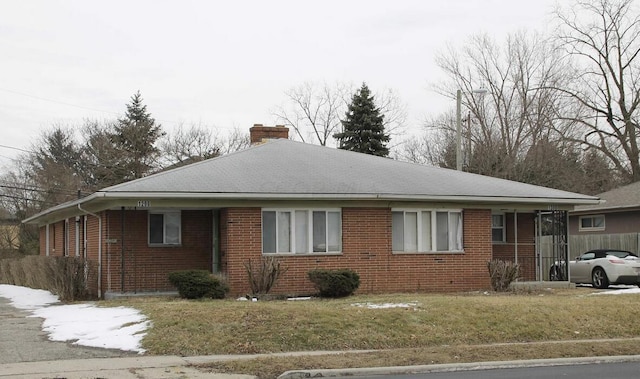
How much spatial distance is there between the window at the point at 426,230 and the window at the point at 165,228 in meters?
6.20

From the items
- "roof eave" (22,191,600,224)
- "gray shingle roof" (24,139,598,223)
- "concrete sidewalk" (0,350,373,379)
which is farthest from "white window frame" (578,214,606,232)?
"concrete sidewalk" (0,350,373,379)

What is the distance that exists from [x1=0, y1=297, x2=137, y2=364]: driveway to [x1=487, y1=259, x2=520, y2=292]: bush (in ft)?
41.0

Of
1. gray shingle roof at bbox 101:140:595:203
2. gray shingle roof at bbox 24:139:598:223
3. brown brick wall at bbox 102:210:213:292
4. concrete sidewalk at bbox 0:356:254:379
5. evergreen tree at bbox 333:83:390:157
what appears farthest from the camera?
evergreen tree at bbox 333:83:390:157

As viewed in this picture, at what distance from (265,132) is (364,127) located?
21454mm

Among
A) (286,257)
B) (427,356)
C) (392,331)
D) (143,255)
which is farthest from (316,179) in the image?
(427,356)

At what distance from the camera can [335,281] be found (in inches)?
794

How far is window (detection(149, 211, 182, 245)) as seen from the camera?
2231 centimetres

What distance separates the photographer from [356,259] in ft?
72.1

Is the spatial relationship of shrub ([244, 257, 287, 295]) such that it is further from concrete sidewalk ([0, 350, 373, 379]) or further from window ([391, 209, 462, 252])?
concrete sidewalk ([0, 350, 373, 379])

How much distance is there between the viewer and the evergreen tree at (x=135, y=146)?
55156 millimetres

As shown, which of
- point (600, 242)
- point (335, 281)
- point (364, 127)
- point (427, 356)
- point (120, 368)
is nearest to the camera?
point (120, 368)

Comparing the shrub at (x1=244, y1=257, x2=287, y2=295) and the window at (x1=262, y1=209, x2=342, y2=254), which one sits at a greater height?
the window at (x1=262, y1=209, x2=342, y2=254)

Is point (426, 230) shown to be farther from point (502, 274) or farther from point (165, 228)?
point (165, 228)

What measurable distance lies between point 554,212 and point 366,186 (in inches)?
283
